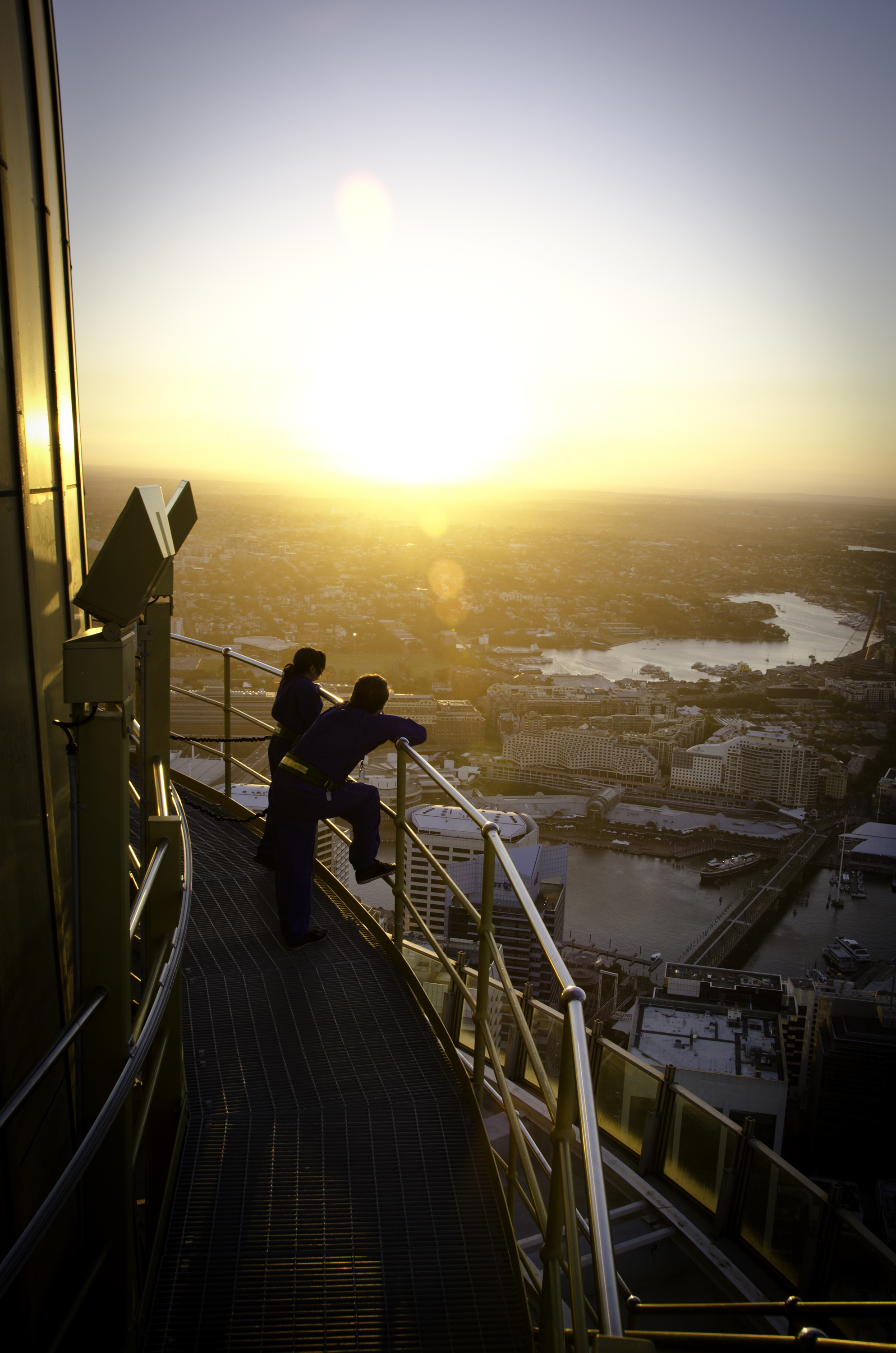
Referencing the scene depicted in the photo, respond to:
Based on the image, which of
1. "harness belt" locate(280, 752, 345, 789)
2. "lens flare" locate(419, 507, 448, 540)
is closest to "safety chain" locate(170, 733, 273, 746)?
"harness belt" locate(280, 752, 345, 789)

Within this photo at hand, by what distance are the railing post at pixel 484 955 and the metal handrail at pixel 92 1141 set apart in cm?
70

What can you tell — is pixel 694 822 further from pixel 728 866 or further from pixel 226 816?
pixel 226 816

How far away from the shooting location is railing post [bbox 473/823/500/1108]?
6.47 ft

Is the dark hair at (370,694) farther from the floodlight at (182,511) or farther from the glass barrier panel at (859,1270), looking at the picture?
the glass barrier panel at (859,1270)

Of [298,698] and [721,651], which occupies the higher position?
[298,698]

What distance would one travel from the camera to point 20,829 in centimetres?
142

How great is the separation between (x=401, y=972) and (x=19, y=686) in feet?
6.14

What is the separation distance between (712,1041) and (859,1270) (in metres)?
3.73

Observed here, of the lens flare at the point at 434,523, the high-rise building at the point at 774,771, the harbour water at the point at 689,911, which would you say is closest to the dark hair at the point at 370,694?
the harbour water at the point at 689,911

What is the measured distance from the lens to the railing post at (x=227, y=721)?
4.00m

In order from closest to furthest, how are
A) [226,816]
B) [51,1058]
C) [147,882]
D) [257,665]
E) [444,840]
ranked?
[51,1058]
[147,882]
[257,665]
[226,816]
[444,840]

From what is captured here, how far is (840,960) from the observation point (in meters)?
11.9

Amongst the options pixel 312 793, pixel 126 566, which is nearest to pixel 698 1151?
pixel 312 793

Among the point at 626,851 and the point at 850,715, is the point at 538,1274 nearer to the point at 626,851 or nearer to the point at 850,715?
the point at 626,851
